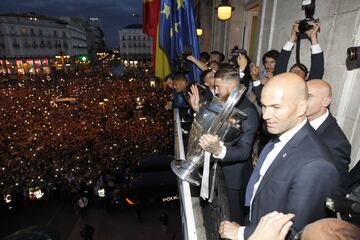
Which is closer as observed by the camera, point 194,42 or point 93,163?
point 194,42

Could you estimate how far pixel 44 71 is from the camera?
80000 mm

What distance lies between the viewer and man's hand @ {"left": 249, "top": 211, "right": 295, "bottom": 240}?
156 centimetres

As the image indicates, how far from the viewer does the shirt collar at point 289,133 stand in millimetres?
2094

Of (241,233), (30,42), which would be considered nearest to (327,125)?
(241,233)

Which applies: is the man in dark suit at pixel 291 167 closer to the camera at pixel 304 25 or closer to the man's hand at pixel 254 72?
the camera at pixel 304 25

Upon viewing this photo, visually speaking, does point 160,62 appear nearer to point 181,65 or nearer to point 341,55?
point 181,65

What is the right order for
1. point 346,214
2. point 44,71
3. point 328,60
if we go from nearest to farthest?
point 346,214 < point 328,60 < point 44,71

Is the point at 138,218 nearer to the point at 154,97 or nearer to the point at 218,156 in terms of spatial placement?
the point at 218,156

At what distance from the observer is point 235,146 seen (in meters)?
2.91

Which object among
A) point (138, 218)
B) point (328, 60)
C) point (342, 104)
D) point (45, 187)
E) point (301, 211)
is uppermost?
point (328, 60)

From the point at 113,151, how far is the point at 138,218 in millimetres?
4739

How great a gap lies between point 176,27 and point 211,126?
4941mm

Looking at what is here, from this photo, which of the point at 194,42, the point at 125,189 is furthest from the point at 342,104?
the point at 125,189

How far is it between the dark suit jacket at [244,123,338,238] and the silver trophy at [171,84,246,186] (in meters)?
0.61
